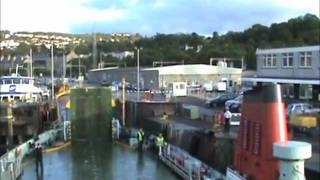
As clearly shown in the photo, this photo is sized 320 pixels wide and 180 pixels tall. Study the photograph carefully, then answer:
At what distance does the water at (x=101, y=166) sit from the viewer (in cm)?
2034

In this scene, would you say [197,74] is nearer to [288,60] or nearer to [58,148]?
[288,60]

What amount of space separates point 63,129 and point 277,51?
2398 centimetres

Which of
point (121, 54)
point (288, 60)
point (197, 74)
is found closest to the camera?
point (288, 60)

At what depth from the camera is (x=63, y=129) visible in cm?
2997

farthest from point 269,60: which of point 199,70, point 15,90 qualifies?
point 15,90

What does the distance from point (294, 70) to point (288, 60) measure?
1411 millimetres

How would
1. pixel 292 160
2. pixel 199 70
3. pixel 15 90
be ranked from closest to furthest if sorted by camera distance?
1. pixel 292 160
2. pixel 15 90
3. pixel 199 70

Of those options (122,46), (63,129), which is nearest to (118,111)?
(63,129)

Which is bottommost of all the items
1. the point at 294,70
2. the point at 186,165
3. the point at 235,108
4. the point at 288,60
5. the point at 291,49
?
the point at 186,165

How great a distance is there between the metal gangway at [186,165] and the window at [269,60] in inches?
1114

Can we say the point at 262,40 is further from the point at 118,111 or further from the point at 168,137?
the point at 168,137

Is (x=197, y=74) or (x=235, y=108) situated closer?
(x=235, y=108)

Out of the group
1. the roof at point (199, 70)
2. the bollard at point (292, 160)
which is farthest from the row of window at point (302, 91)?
the bollard at point (292, 160)

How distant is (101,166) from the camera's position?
22.8m
